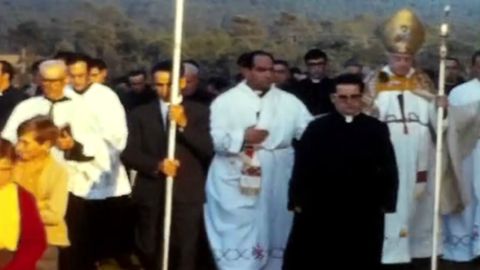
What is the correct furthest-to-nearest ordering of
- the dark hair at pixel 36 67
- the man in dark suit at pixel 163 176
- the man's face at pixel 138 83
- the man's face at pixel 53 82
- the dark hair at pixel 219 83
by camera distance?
the dark hair at pixel 219 83 → the man's face at pixel 138 83 → the dark hair at pixel 36 67 → the man's face at pixel 53 82 → the man in dark suit at pixel 163 176

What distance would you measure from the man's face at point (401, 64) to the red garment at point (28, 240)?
15.8 feet

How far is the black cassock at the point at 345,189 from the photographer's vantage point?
11.7 m

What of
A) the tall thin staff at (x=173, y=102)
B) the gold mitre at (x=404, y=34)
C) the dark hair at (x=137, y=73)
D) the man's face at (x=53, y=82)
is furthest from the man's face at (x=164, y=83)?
the dark hair at (x=137, y=73)

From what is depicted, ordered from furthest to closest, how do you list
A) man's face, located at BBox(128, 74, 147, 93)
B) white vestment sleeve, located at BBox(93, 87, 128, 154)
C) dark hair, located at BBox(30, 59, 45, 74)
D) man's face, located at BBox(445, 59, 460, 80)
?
1. man's face, located at BBox(128, 74, 147, 93)
2. man's face, located at BBox(445, 59, 460, 80)
3. dark hair, located at BBox(30, 59, 45, 74)
4. white vestment sleeve, located at BBox(93, 87, 128, 154)

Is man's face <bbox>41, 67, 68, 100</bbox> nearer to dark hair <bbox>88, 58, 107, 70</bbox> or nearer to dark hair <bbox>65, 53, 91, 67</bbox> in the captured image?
dark hair <bbox>65, 53, 91, 67</bbox>

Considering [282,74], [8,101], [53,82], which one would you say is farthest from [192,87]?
[282,74]

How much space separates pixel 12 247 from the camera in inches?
330

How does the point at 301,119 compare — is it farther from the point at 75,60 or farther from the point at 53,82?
the point at 53,82

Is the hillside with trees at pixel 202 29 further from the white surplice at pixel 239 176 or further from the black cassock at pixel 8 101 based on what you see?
the white surplice at pixel 239 176

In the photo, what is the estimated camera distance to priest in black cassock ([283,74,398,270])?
11.7 metres

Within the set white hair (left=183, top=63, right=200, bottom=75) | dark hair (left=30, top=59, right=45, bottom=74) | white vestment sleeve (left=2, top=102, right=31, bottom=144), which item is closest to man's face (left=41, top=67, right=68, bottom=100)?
white vestment sleeve (left=2, top=102, right=31, bottom=144)

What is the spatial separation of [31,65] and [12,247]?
9242mm

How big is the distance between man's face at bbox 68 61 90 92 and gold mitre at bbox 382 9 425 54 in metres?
2.28

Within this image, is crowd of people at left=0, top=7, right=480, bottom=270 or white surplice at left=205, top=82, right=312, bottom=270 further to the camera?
white surplice at left=205, top=82, right=312, bottom=270
